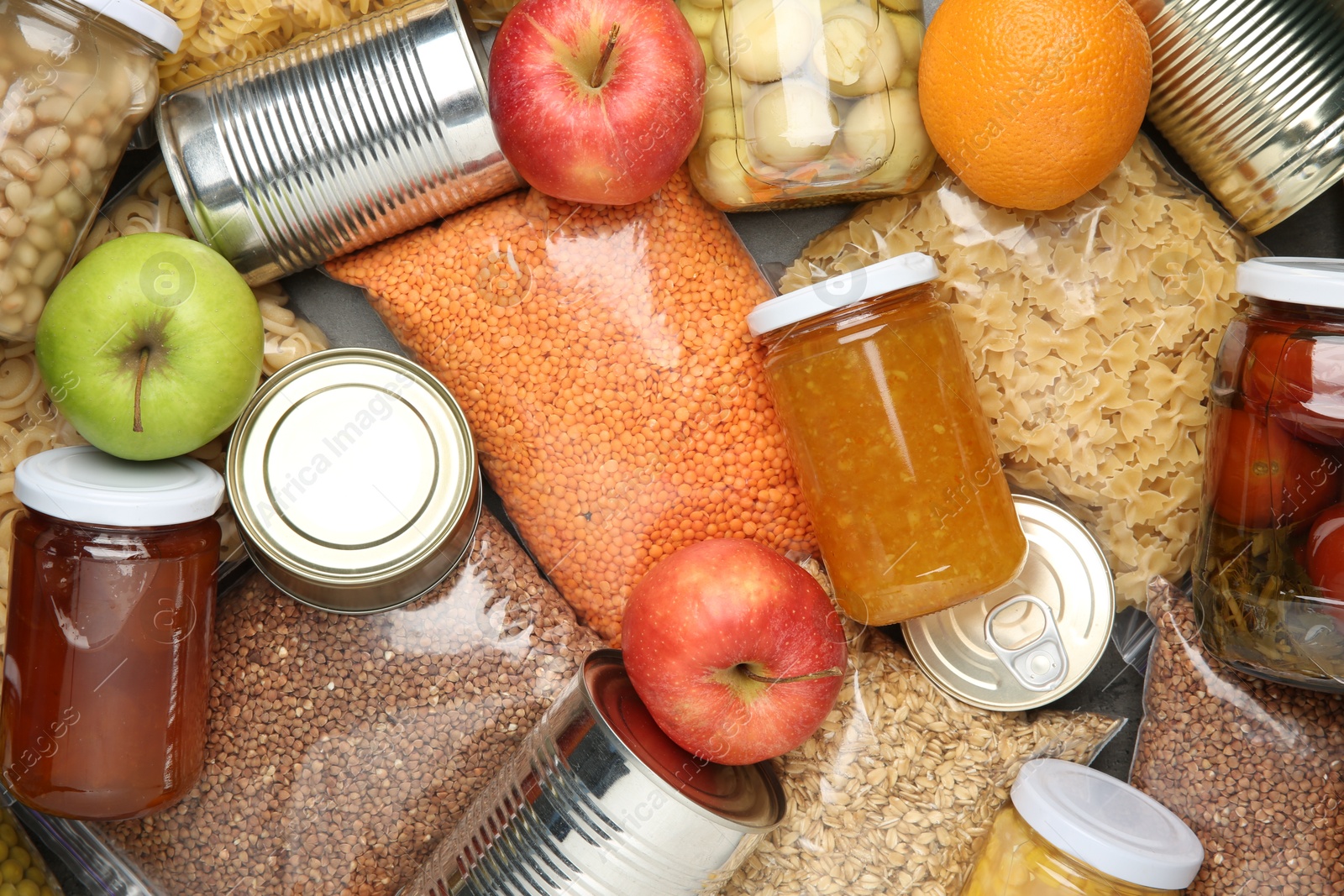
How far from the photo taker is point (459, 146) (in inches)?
40.8

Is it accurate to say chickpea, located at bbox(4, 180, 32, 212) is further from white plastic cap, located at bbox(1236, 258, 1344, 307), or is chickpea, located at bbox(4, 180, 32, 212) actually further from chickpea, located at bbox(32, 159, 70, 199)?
white plastic cap, located at bbox(1236, 258, 1344, 307)

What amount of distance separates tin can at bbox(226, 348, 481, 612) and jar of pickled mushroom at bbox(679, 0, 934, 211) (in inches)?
A: 17.7

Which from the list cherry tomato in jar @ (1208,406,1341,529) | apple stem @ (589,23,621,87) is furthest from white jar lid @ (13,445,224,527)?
cherry tomato in jar @ (1208,406,1341,529)

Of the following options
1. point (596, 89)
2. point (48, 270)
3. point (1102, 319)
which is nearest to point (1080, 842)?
point (1102, 319)

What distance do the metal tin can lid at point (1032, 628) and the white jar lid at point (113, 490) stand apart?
33.3 inches

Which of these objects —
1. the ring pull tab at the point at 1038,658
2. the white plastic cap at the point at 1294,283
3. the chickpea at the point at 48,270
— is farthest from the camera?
the ring pull tab at the point at 1038,658

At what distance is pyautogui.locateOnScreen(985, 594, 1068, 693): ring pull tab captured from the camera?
1092mm

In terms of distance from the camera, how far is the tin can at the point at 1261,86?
1.00 metres

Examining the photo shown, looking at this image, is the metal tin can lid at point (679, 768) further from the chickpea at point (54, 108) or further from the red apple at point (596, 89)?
the chickpea at point (54, 108)

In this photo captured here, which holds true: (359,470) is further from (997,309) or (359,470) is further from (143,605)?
(997,309)

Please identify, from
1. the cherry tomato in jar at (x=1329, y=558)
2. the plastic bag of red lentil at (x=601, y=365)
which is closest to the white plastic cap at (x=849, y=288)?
the plastic bag of red lentil at (x=601, y=365)

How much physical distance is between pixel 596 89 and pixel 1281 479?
84cm

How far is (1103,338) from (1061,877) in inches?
24.3

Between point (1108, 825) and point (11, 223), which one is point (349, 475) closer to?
point (11, 223)
